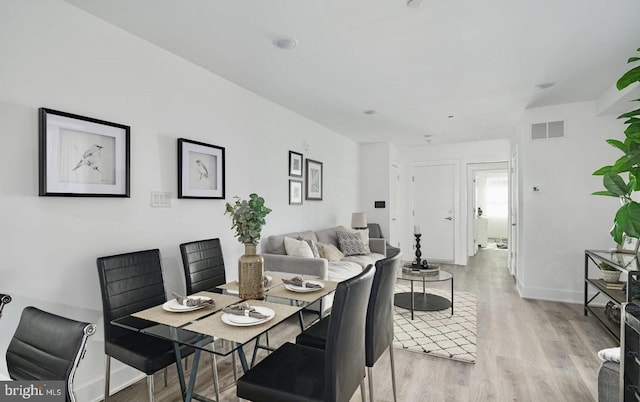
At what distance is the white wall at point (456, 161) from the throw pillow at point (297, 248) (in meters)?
3.93

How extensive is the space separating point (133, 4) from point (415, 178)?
6.16 meters

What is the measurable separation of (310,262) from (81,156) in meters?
2.04

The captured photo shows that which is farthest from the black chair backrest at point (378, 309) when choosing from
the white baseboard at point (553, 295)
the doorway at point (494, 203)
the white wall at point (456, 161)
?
the doorway at point (494, 203)

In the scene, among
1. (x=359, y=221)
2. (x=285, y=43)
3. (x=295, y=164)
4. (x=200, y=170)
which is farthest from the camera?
(x=359, y=221)

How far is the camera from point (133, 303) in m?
1.98

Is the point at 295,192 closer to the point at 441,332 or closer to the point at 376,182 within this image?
the point at 441,332

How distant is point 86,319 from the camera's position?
2.04m

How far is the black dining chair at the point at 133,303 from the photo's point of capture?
1691 millimetres

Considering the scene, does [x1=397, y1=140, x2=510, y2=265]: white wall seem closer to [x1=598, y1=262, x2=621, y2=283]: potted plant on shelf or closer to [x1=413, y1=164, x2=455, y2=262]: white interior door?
[x1=413, y1=164, x2=455, y2=262]: white interior door

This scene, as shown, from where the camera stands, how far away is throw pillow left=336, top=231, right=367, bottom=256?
470cm

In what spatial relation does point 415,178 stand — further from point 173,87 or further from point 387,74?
point 173,87

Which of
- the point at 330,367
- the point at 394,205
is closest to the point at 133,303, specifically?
the point at 330,367

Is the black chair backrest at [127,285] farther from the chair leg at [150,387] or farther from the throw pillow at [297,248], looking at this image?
the throw pillow at [297,248]

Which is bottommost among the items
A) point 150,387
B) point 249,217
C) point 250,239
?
point 150,387
